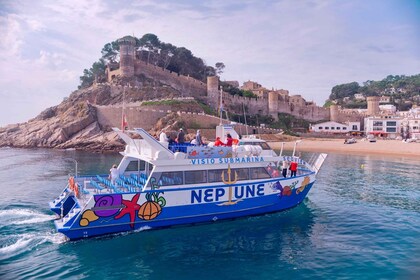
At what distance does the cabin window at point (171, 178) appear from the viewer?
44.4 ft

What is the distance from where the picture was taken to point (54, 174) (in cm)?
2712

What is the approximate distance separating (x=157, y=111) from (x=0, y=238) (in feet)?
136

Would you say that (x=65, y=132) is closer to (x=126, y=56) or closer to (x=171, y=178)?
(x=126, y=56)

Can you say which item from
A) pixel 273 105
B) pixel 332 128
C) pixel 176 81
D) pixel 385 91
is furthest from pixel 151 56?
pixel 385 91

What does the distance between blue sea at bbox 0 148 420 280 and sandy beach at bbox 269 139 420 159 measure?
32.0 meters

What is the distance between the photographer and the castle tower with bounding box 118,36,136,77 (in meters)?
66.8

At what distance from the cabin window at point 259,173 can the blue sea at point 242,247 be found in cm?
178

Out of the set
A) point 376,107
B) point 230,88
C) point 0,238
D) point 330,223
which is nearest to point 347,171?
point 330,223

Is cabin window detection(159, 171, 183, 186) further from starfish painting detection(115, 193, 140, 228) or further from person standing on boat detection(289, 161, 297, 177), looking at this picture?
person standing on boat detection(289, 161, 297, 177)

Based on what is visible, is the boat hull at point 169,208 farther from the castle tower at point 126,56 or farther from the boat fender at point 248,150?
the castle tower at point 126,56

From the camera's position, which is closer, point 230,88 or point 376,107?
point 230,88

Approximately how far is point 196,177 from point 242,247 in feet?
11.0

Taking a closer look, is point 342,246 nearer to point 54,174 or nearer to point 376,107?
point 54,174

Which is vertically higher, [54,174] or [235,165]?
[235,165]
